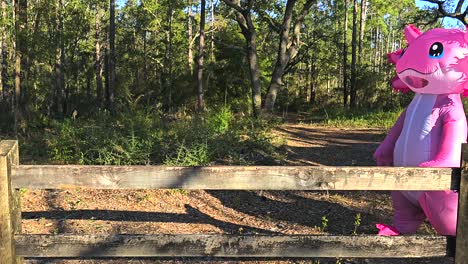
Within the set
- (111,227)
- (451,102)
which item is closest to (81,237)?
(111,227)

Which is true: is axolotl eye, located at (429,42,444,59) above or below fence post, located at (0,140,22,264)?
above

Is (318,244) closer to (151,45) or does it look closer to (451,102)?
(451,102)

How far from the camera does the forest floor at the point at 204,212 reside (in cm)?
495

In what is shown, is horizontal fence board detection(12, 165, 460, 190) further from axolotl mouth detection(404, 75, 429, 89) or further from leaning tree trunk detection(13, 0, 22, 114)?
leaning tree trunk detection(13, 0, 22, 114)

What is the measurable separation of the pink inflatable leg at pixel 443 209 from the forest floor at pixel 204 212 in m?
0.50

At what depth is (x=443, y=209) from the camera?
4074 mm

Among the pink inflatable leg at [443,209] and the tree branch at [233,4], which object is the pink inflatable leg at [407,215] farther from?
the tree branch at [233,4]

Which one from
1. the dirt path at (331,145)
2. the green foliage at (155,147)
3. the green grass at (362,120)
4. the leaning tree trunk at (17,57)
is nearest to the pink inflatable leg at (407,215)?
the green foliage at (155,147)

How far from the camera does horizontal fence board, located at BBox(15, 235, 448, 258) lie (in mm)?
2729

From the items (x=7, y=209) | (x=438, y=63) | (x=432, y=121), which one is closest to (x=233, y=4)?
(x=438, y=63)

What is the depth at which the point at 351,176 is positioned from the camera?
8.92 feet

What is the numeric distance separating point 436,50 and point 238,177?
281 centimetres

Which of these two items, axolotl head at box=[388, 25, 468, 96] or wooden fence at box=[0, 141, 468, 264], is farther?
axolotl head at box=[388, 25, 468, 96]

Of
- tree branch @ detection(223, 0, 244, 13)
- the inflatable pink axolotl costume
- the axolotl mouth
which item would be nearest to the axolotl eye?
the inflatable pink axolotl costume
